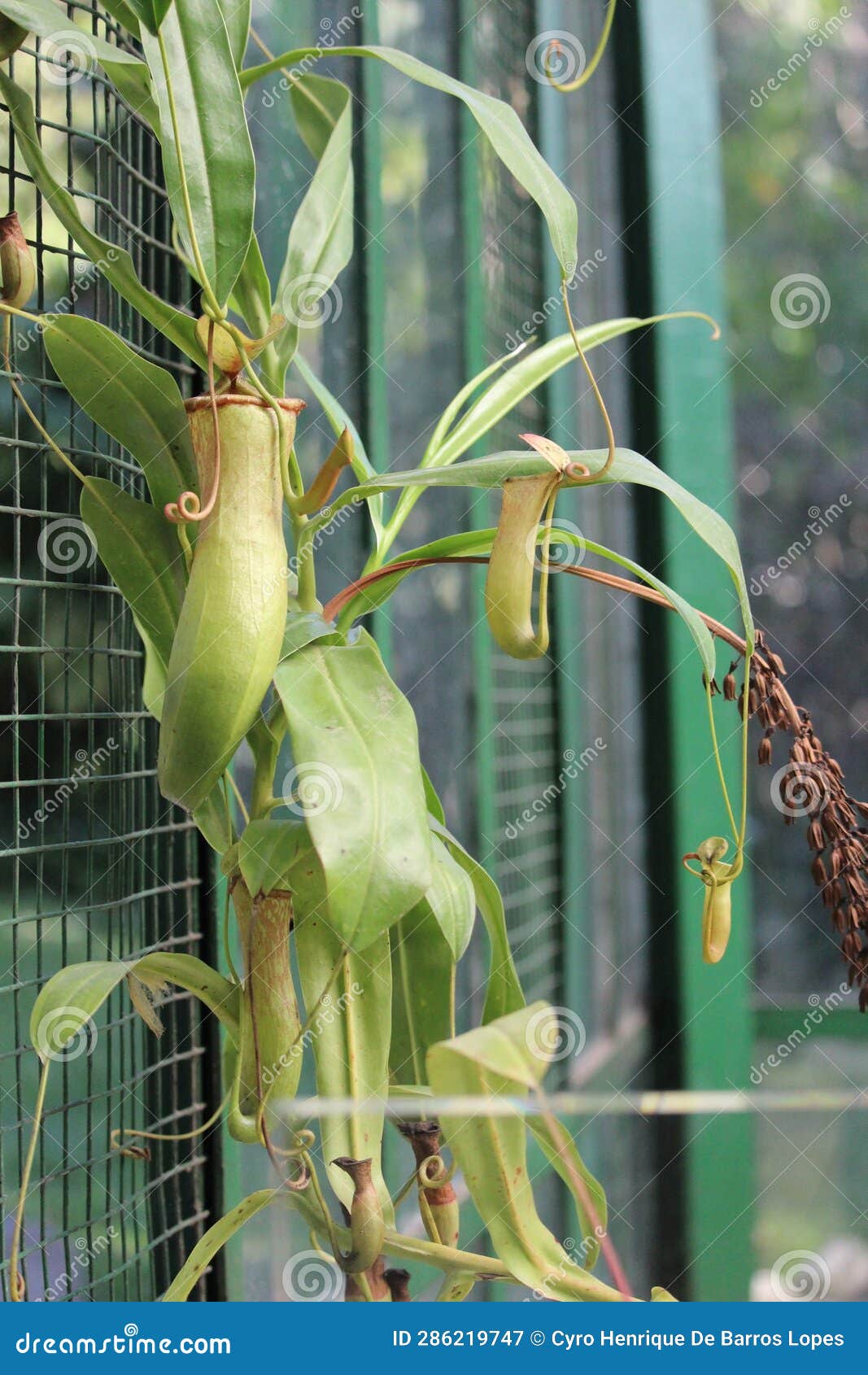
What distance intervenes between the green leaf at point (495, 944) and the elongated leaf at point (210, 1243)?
16 centimetres

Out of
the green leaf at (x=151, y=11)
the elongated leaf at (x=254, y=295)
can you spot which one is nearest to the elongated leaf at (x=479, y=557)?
the elongated leaf at (x=254, y=295)

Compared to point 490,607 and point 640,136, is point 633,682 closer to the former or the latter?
point 640,136

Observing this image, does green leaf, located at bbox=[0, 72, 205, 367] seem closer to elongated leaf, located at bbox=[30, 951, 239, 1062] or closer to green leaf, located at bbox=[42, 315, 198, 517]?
green leaf, located at bbox=[42, 315, 198, 517]

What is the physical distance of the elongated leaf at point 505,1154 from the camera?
0.45m

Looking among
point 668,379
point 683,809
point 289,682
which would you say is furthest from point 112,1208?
point 668,379

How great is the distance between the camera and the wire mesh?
27.3 inches

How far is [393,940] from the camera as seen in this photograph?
0.68 meters

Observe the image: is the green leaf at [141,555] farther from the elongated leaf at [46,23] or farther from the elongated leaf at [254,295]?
the elongated leaf at [46,23]

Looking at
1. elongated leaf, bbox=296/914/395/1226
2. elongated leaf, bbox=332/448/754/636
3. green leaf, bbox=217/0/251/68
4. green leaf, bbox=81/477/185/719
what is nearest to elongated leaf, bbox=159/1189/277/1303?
elongated leaf, bbox=296/914/395/1226

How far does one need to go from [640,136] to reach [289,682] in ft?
5.37

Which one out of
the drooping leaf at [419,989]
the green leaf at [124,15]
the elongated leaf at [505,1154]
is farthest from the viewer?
the drooping leaf at [419,989]

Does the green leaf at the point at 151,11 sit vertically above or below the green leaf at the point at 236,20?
below

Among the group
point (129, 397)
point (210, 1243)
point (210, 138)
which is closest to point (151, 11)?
point (210, 138)

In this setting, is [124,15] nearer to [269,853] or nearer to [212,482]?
[212,482]
